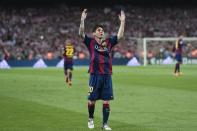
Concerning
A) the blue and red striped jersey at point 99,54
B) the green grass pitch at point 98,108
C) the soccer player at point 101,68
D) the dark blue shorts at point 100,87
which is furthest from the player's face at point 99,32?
the green grass pitch at point 98,108

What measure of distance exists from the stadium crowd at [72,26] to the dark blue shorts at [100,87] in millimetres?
43314

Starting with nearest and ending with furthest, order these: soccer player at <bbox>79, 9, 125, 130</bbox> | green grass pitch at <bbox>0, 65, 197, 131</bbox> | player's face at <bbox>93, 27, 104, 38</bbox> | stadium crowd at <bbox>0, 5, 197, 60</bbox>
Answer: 1. player's face at <bbox>93, 27, 104, 38</bbox>
2. soccer player at <bbox>79, 9, 125, 130</bbox>
3. green grass pitch at <bbox>0, 65, 197, 131</bbox>
4. stadium crowd at <bbox>0, 5, 197, 60</bbox>

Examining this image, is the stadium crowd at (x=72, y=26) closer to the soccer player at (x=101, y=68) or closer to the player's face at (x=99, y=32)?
the soccer player at (x=101, y=68)

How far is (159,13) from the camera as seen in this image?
227 ft

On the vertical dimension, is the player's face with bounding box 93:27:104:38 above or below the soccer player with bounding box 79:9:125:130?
above

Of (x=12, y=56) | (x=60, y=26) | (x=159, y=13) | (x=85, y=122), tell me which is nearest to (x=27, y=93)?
(x=85, y=122)

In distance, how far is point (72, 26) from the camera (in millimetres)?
64625

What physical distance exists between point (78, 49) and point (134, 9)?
1326 centimetres

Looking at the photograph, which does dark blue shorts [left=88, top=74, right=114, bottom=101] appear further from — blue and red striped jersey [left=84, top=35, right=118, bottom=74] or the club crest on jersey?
the club crest on jersey

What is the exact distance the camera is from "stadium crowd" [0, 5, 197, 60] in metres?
→ 59.2

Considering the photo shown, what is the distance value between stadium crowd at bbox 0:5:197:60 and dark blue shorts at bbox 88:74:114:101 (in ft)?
142

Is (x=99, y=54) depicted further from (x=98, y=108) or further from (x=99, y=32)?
(x=98, y=108)

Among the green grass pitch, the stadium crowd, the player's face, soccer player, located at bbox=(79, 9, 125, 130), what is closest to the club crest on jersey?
soccer player, located at bbox=(79, 9, 125, 130)

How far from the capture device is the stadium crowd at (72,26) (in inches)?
2330
